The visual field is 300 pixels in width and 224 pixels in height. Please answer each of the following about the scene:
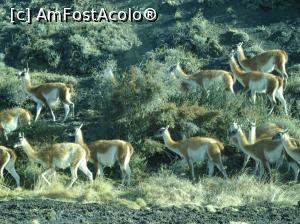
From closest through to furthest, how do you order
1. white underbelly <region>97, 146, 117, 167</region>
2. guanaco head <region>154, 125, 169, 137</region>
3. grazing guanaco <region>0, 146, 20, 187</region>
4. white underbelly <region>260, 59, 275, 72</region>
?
grazing guanaco <region>0, 146, 20, 187</region> < white underbelly <region>97, 146, 117, 167</region> < guanaco head <region>154, 125, 169, 137</region> < white underbelly <region>260, 59, 275, 72</region>

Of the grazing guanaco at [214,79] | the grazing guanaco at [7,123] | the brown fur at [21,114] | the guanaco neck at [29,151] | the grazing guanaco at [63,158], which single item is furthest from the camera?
the grazing guanaco at [214,79]

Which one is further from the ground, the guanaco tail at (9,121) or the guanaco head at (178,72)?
the guanaco head at (178,72)

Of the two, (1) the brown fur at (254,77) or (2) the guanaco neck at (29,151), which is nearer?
(2) the guanaco neck at (29,151)

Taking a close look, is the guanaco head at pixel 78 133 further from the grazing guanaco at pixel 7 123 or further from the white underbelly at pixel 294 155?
Answer: the white underbelly at pixel 294 155

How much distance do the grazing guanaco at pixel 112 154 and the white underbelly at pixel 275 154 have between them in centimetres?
335

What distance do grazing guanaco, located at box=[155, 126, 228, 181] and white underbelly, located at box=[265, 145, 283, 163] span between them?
3.79 feet

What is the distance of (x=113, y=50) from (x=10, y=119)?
7916 millimetres

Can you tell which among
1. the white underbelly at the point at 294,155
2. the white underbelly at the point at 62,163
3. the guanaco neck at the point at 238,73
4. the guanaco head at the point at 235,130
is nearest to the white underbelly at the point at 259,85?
the guanaco neck at the point at 238,73

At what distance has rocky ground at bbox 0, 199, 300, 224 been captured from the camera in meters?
16.4

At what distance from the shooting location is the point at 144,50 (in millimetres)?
30250

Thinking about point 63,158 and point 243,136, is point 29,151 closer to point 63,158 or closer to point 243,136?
point 63,158

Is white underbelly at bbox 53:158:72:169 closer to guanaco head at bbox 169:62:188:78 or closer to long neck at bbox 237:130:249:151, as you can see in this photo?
long neck at bbox 237:130:249:151

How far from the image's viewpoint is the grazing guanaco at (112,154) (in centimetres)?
2084

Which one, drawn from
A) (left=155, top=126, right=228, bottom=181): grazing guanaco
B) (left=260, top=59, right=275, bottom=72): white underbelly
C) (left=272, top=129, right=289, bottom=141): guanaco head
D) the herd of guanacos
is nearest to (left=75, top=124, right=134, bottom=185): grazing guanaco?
the herd of guanacos
